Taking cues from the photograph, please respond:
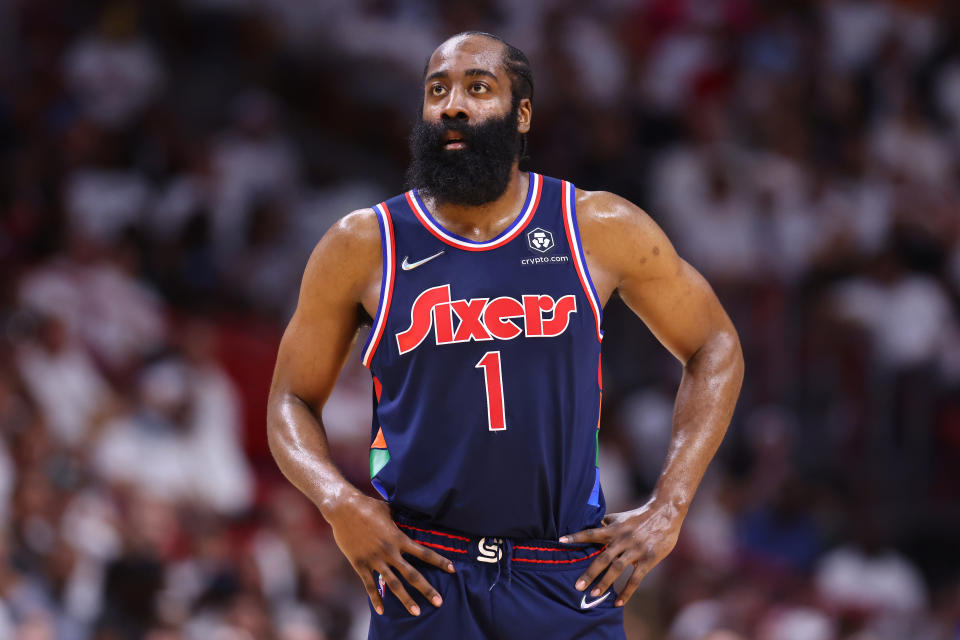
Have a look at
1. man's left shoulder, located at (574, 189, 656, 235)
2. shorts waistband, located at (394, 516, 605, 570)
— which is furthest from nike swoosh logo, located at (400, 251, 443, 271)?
shorts waistband, located at (394, 516, 605, 570)

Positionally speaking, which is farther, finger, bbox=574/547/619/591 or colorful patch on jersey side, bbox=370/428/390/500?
colorful patch on jersey side, bbox=370/428/390/500

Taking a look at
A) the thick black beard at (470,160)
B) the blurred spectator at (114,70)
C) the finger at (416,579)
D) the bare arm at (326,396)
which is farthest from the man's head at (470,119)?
the blurred spectator at (114,70)

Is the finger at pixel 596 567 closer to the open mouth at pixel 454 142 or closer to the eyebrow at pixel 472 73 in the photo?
the open mouth at pixel 454 142

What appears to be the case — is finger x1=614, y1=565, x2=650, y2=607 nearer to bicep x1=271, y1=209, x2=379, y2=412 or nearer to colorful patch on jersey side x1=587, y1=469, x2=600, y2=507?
colorful patch on jersey side x1=587, y1=469, x2=600, y2=507

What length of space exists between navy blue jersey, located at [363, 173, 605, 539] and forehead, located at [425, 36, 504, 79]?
1.60ft

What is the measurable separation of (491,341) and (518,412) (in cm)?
22

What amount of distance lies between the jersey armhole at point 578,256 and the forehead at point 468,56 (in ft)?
1.47

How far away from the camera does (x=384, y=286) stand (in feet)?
12.7

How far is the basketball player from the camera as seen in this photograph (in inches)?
147

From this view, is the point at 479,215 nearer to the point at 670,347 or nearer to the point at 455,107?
the point at 455,107

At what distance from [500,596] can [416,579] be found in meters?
0.25

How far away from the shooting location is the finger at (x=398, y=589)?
12.1ft

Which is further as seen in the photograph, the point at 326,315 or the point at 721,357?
the point at 721,357

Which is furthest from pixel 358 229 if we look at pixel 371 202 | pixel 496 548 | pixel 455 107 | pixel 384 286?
pixel 371 202
